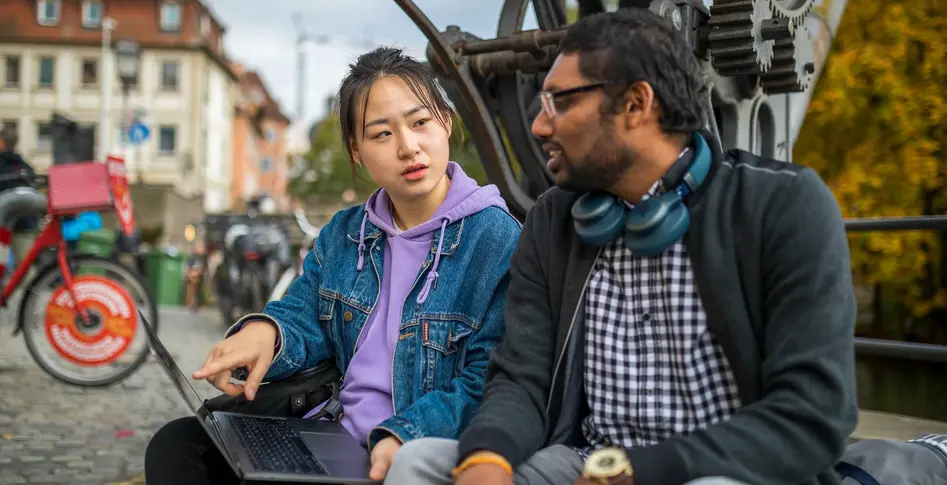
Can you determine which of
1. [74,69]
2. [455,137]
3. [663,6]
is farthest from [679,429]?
[74,69]

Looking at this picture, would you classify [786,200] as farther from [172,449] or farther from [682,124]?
[172,449]

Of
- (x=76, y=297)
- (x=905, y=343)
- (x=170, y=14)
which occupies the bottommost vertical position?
(x=76, y=297)

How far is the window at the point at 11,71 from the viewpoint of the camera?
53219mm

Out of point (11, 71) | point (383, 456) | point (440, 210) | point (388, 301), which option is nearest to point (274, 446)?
point (383, 456)

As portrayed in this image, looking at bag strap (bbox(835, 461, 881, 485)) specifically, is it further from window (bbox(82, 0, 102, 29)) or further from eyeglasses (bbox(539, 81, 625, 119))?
window (bbox(82, 0, 102, 29))

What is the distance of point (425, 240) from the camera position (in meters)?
2.29

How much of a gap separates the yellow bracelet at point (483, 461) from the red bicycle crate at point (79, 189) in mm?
5105

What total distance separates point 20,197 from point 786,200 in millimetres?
5989

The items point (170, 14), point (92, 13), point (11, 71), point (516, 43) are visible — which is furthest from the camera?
point (170, 14)

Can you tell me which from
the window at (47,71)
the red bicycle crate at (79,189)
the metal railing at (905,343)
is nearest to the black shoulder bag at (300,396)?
the metal railing at (905,343)

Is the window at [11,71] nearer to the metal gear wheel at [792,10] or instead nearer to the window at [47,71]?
the window at [47,71]

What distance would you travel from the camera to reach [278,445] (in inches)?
76.4

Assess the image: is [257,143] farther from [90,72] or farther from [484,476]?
[484,476]

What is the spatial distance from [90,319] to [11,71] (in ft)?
177
